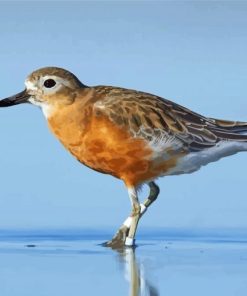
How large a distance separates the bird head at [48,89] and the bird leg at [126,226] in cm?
124

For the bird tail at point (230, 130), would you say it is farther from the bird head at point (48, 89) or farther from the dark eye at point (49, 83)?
the dark eye at point (49, 83)

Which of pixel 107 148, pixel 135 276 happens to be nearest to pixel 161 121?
pixel 107 148

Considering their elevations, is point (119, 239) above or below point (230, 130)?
below

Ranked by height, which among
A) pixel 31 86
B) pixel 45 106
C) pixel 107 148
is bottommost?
pixel 107 148

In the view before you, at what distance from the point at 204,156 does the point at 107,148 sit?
106 cm

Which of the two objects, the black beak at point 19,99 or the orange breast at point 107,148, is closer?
the orange breast at point 107,148

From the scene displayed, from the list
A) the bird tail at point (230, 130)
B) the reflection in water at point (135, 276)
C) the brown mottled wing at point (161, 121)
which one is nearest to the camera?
the reflection in water at point (135, 276)

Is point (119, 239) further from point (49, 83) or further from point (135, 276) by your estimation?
point (135, 276)

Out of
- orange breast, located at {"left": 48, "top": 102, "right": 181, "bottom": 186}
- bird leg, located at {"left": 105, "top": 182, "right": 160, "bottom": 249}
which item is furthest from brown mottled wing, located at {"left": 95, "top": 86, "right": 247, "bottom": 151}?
bird leg, located at {"left": 105, "top": 182, "right": 160, "bottom": 249}

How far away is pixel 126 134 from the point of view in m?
14.1

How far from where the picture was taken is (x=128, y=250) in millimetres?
13500

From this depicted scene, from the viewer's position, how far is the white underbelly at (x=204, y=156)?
14.3 meters

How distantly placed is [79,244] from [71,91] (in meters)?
1.61

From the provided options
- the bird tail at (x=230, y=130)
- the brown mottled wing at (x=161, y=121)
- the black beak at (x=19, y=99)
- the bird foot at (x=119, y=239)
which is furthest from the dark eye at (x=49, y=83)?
the bird tail at (x=230, y=130)
